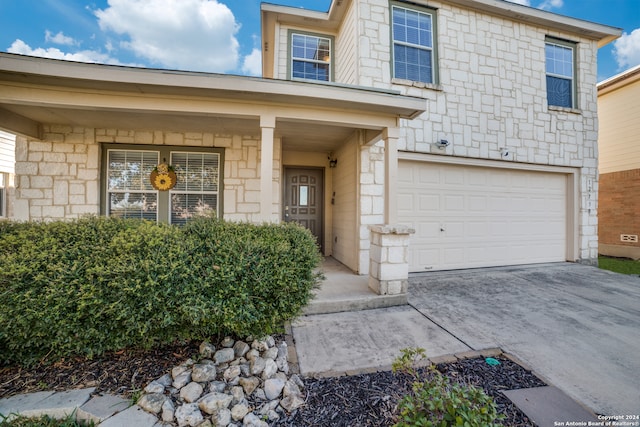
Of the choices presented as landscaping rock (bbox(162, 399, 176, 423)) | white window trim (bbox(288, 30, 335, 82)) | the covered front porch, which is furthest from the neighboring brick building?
landscaping rock (bbox(162, 399, 176, 423))

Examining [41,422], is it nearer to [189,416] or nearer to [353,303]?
[189,416]

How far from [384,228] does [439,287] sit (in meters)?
1.65

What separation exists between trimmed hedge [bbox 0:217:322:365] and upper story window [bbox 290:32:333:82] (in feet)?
15.3

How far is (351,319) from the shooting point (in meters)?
3.11

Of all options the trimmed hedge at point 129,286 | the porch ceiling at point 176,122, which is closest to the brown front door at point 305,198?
the porch ceiling at point 176,122

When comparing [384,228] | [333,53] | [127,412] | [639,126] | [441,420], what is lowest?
[127,412]

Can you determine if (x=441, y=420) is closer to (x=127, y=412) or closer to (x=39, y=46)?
(x=127, y=412)

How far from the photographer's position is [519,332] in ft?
9.14

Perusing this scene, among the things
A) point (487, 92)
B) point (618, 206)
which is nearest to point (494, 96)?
point (487, 92)

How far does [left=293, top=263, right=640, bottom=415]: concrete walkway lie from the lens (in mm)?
2065

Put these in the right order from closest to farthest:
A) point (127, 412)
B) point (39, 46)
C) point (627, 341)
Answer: point (127, 412), point (627, 341), point (39, 46)

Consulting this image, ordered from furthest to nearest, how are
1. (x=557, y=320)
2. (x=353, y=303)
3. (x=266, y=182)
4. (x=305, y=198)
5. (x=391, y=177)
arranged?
(x=305, y=198) → (x=391, y=177) → (x=353, y=303) → (x=266, y=182) → (x=557, y=320)

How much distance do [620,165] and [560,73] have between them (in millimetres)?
3697

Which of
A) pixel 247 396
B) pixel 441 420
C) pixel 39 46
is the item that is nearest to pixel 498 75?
pixel 441 420
